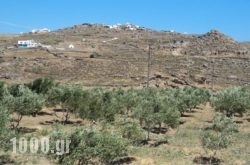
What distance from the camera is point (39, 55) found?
125 m

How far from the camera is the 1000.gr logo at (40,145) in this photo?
2678 centimetres

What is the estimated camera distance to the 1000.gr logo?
2678 cm

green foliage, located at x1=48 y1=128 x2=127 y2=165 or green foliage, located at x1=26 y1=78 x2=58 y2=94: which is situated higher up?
green foliage, located at x1=26 y1=78 x2=58 y2=94

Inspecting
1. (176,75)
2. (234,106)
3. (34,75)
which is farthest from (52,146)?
(176,75)

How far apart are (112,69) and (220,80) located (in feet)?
89.5

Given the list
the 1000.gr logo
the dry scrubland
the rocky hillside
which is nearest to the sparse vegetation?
the 1000.gr logo

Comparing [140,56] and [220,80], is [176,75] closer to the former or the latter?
[220,80]

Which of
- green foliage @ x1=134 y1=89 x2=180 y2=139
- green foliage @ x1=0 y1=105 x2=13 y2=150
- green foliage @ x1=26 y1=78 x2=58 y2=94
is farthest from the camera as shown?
green foliage @ x1=26 y1=78 x2=58 y2=94

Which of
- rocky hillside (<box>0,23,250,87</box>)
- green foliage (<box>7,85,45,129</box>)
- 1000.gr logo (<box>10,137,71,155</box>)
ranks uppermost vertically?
rocky hillside (<box>0,23,250,87</box>)

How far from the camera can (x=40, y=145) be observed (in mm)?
33781

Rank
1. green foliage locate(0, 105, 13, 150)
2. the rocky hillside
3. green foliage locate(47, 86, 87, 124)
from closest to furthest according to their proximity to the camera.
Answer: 1. green foliage locate(0, 105, 13, 150)
2. green foliage locate(47, 86, 87, 124)
3. the rocky hillside

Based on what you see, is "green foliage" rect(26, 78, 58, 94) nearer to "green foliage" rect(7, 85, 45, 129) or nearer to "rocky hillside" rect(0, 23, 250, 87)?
"green foliage" rect(7, 85, 45, 129)

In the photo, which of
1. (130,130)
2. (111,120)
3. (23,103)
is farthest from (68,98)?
(130,130)

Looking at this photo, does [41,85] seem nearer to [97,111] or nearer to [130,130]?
[97,111]
